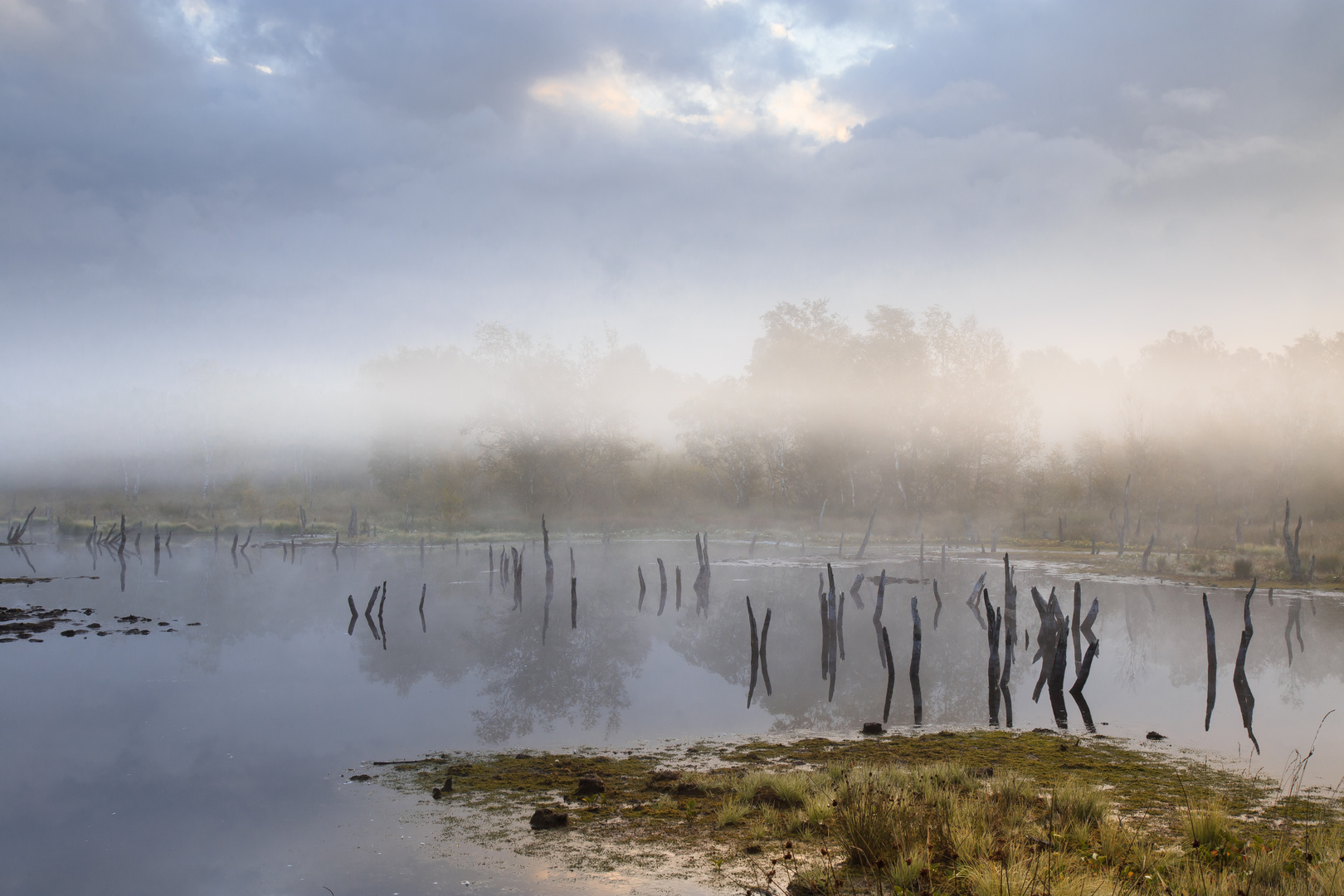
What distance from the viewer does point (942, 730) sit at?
49.3ft

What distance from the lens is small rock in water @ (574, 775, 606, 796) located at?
35.8ft

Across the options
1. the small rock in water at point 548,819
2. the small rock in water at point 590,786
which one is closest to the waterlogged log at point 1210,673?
the small rock in water at point 590,786

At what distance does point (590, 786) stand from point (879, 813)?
4597 millimetres

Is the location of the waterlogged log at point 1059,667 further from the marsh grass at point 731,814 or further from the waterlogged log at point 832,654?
the marsh grass at point 731,814

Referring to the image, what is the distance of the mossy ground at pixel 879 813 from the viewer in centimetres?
681

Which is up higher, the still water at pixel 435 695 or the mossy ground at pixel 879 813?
the mossy ground at pixel 879 813

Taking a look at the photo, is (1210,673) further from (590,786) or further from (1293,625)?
(590,786)

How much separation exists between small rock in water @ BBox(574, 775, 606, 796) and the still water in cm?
215

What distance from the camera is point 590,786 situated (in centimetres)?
1096

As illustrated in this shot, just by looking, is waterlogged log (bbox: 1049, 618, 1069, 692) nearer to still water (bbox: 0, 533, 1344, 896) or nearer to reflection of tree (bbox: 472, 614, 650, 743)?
still water (bbox: 0, 533, 1344, 896)

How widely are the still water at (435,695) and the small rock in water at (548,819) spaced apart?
3.67 ft

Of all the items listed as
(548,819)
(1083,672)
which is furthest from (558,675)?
(1083,672)

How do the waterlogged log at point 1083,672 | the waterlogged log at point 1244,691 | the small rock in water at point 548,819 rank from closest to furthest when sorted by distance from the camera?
the small rock in water at point 548,819
the waterlogged log at point 1244,691
the waterlogged log at point 1083,672

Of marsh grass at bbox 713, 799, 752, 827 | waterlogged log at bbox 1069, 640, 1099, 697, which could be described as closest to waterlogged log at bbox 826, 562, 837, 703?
waterlogged log at bbox 1069, 640, 1099, 697
